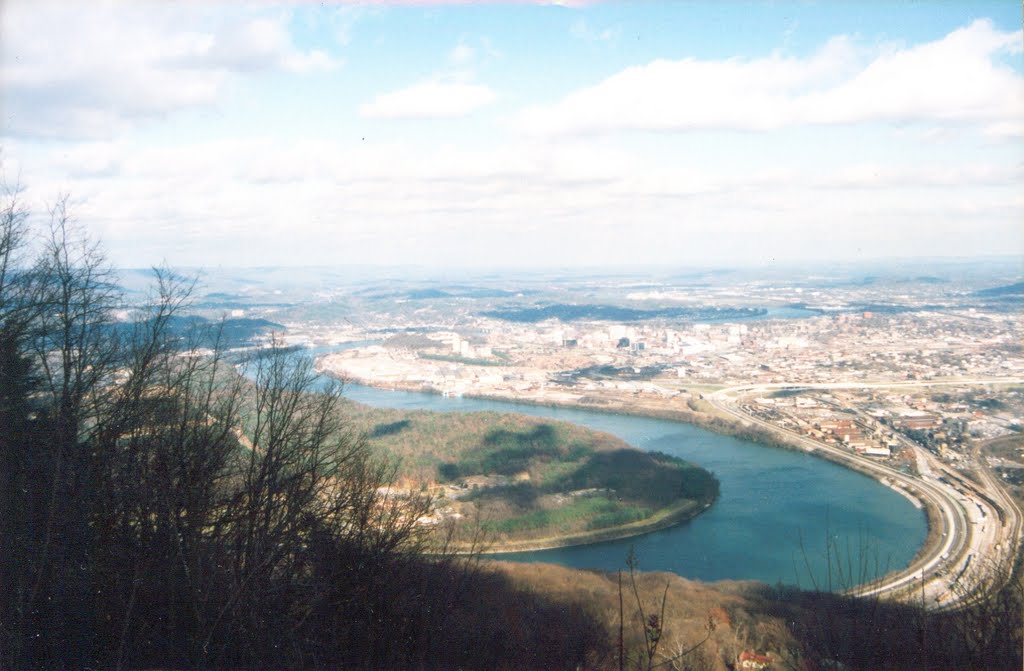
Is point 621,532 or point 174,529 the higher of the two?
point 174,529

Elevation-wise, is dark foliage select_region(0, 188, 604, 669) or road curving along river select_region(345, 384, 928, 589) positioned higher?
dark foliage select_region(0, 188, 604, 669)

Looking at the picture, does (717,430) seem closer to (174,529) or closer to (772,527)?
(772,527)

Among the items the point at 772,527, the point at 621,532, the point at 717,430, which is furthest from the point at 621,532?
the point at 717,430

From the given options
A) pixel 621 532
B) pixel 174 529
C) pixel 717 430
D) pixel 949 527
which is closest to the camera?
pixel 174 529

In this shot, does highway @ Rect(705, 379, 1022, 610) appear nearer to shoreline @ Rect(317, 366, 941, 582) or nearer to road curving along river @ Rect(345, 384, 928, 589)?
shoreline @ Rect(317, 366, 941, 582)

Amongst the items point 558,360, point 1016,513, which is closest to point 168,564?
point 1016,513

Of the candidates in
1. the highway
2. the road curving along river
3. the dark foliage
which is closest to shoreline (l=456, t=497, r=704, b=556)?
the road curving along river

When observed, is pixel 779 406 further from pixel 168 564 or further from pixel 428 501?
pixel 168 564
